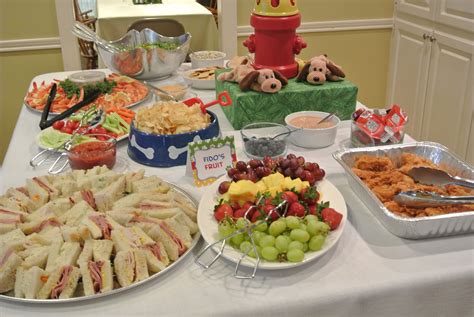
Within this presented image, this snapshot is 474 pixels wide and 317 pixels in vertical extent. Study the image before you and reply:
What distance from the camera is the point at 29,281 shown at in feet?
2.81

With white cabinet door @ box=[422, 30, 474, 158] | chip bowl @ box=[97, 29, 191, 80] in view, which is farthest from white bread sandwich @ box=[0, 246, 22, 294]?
white cabinet door @ box=[422, 30, 474, 158]

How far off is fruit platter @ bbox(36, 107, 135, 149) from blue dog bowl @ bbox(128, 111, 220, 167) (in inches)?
6.3

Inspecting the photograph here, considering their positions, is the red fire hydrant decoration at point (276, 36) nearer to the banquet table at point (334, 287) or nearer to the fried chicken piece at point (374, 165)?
the fried chicken piece at point (374, 165)

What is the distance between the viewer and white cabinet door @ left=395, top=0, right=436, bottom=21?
9.04 feet

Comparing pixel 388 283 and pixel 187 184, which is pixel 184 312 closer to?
pixel 388 283

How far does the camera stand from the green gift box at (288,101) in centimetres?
156

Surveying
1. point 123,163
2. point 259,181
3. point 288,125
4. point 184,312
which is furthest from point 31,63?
point 184,312

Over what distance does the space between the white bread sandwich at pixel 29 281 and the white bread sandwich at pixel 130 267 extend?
13 cm

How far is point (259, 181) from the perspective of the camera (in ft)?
3.64

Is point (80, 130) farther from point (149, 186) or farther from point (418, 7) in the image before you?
point (418, 7)

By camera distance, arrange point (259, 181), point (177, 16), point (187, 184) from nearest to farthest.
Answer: point (259, 181)
point (187, 184)
point (177, 16)

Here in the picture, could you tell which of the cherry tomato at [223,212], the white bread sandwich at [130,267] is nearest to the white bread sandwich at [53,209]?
the white bread sandwich at [130,267]

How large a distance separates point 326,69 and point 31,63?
1.96 m

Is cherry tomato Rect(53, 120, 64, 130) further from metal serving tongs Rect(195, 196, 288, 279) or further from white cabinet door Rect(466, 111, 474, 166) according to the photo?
white cabinet door Rect(466, 111, 474, 166)
